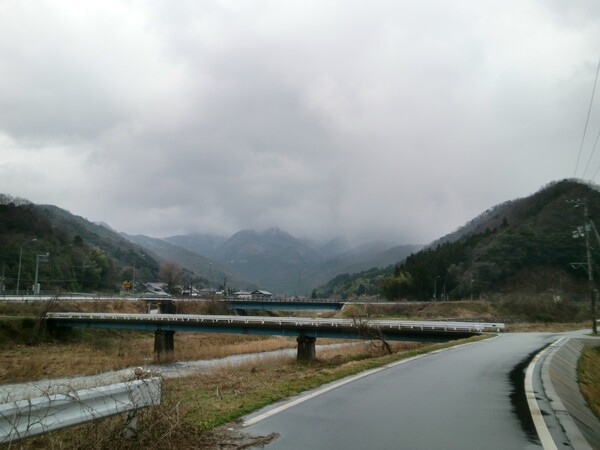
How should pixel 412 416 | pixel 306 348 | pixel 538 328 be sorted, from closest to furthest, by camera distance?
pixel 412 416, pixel 306 348, pixel 538 328

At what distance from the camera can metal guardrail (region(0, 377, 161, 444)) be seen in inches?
180

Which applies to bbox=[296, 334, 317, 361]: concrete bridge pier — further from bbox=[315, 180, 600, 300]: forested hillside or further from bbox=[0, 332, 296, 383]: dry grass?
bbox=[315, 180, 600, 300]: forested hillside

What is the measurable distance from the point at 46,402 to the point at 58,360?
43679mm

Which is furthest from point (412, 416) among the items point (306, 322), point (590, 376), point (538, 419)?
point (306, 322)

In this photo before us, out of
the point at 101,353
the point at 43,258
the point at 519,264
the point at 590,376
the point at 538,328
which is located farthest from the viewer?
the point at 519,264

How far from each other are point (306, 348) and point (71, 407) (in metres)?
34.7

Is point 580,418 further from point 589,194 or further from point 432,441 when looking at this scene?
point 589,194

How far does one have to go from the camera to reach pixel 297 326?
41562 mm

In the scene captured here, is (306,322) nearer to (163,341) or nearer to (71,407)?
(163,341)

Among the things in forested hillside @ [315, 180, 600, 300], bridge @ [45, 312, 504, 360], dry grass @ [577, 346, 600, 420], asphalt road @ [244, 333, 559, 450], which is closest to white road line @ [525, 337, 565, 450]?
asphalt road @ [244, 333, 559, 450]

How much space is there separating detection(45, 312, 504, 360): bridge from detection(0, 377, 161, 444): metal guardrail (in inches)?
1109

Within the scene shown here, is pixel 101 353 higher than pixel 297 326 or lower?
lower

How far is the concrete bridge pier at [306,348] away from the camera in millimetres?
37375

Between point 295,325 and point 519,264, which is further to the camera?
point 519,264
